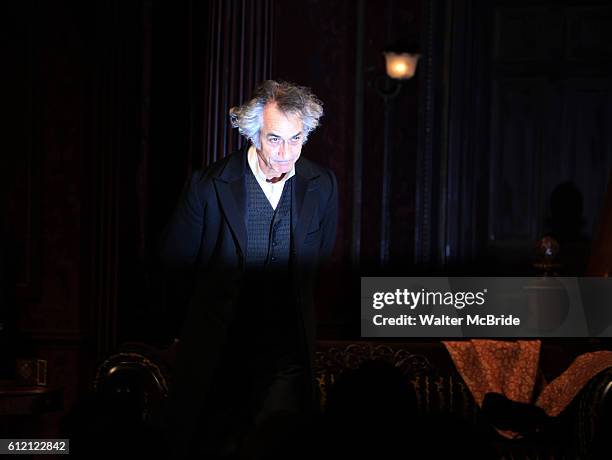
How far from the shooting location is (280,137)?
310 cm

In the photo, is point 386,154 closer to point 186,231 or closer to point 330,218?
point 330,218

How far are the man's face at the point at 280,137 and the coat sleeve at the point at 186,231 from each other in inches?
9.2

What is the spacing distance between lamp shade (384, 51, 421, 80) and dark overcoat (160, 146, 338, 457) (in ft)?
10.9

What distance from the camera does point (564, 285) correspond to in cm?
563

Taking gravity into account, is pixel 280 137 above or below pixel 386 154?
below

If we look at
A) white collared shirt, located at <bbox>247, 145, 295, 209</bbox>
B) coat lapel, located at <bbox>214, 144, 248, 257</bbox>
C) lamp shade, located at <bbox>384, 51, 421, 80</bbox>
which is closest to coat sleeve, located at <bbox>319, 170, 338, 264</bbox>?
white collared shirt, located at <bbox>247, 145, 295, 209</bbox>

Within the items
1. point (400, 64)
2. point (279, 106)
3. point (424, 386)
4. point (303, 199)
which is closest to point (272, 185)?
point (303, 199)

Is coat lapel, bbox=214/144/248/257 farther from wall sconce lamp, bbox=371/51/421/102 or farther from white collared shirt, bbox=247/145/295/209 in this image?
wall sconce lamp, bbox=371/51/421/102

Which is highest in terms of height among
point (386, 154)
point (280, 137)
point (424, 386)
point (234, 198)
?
point (386, 154)

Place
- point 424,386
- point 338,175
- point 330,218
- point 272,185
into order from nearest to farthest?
point 272,185 → point 330,218 → point 424,386 → point 338,175

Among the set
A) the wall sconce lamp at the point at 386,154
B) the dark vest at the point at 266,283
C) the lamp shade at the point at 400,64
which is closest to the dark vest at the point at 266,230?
the dark vest at the point at 266,283

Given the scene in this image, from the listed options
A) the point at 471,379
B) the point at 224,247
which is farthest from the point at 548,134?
the point at 224,247

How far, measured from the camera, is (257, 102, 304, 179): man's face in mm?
3096

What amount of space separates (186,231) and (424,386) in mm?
1265
